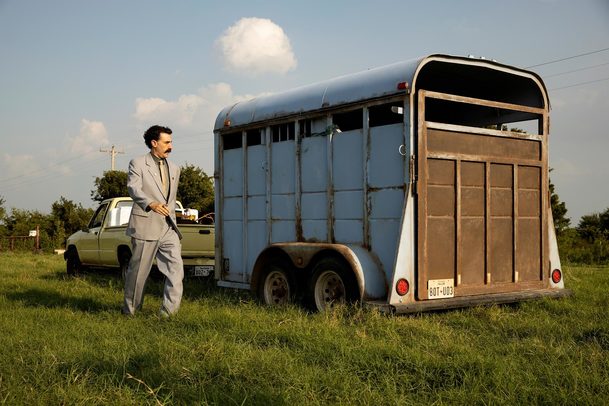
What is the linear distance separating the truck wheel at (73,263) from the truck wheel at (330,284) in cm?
911

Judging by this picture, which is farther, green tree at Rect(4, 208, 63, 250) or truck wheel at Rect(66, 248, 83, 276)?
green tree at Rect(4, 208, 63, 250)

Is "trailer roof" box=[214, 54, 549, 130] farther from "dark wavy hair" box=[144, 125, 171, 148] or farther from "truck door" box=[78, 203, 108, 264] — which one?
"truck door" box=[78, 203, 108, 264]

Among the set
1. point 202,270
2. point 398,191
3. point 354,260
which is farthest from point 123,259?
point 398,191

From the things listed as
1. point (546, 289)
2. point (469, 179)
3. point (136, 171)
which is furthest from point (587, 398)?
point (136, 171)

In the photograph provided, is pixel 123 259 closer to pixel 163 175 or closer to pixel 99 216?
pixel 99 216

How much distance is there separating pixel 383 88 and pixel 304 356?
331cm

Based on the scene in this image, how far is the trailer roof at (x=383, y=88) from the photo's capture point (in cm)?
766

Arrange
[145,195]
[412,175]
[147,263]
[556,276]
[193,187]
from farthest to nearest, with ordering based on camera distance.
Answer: [193,187] → [556,276] → [147,263] → [145,195] → [412,175]

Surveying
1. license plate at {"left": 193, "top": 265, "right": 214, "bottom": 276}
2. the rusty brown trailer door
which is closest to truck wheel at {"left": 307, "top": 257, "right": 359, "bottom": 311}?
the rusty brown trailer door

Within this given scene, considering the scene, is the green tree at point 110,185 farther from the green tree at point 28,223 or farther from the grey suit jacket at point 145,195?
the grey suit jacket at point 145,195

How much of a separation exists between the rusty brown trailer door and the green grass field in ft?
1.35

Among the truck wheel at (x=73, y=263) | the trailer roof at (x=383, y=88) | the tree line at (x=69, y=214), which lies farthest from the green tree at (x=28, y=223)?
the trailer roof at (x=383, y=88)

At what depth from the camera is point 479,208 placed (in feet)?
26.9

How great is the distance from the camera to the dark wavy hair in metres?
8.24
